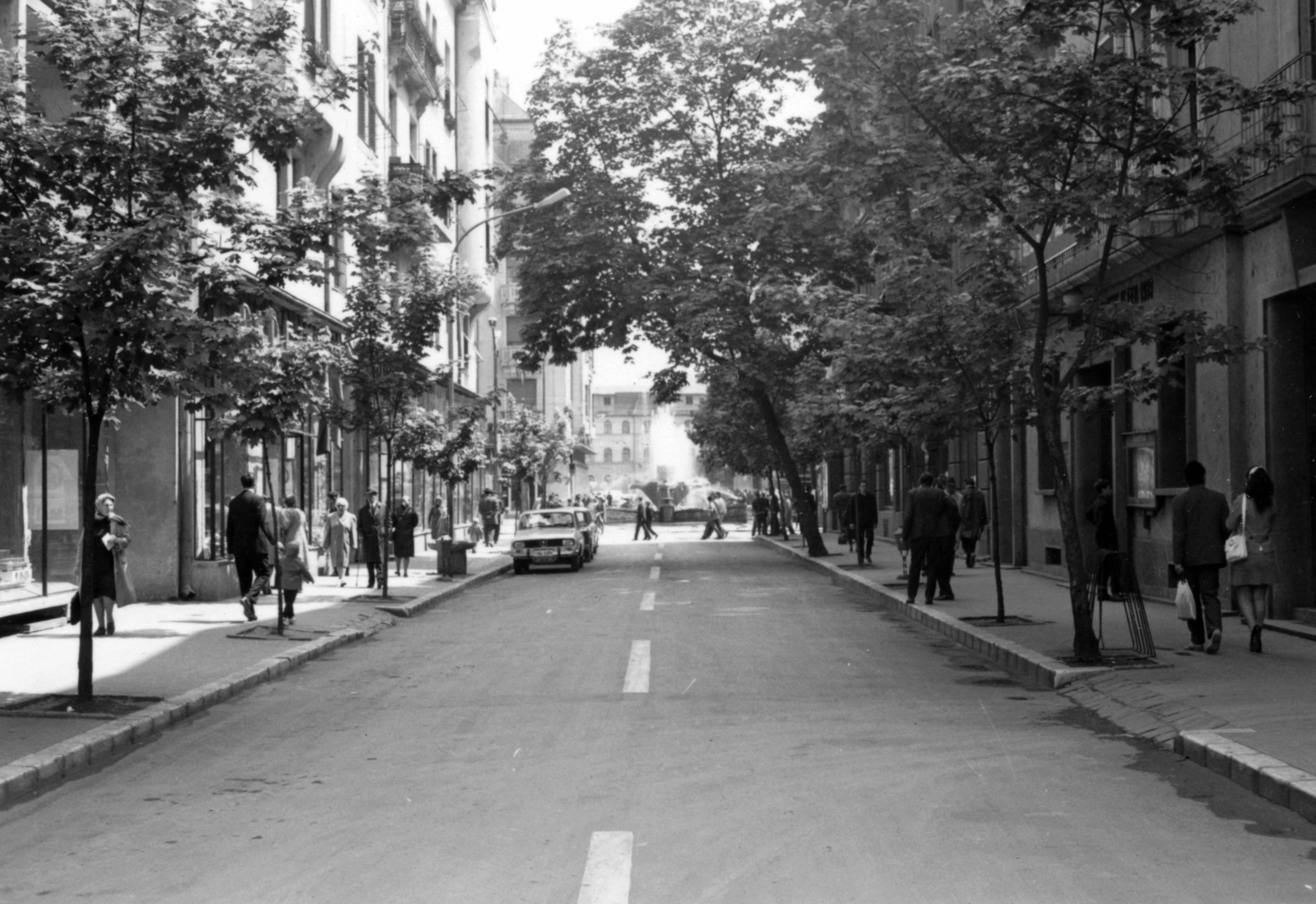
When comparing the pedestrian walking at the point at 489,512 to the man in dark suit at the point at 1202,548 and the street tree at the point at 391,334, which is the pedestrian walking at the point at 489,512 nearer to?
the street tree at the point at 391,334

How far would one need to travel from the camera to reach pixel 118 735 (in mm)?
9570

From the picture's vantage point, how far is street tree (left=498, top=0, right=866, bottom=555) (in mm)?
33156

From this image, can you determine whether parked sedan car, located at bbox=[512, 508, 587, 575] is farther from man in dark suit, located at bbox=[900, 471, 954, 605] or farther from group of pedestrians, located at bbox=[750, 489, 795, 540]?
group of pedestrians, located at bbox=[750, 489, 795, 540]

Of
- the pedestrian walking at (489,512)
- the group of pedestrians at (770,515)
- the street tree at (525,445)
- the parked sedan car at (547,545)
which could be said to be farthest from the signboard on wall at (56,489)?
the group of pedestrians at (770,515)

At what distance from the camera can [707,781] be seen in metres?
7.90

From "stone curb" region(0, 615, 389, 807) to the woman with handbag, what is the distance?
8.80 metres

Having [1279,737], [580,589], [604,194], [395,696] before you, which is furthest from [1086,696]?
[604,194]

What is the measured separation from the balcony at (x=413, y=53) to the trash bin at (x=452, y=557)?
1452cm

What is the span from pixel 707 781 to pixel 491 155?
169ft

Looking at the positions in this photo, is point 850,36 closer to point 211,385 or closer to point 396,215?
point 396,215

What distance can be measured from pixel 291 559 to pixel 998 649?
820 cm

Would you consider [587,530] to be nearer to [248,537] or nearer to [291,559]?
[248,537]

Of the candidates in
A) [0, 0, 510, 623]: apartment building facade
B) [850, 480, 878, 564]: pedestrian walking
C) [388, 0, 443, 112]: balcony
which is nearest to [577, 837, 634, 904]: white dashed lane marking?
[0, 0, 510, 623]: apartment building facade

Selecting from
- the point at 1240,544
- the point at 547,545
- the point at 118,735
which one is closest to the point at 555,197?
the point at 547,545
